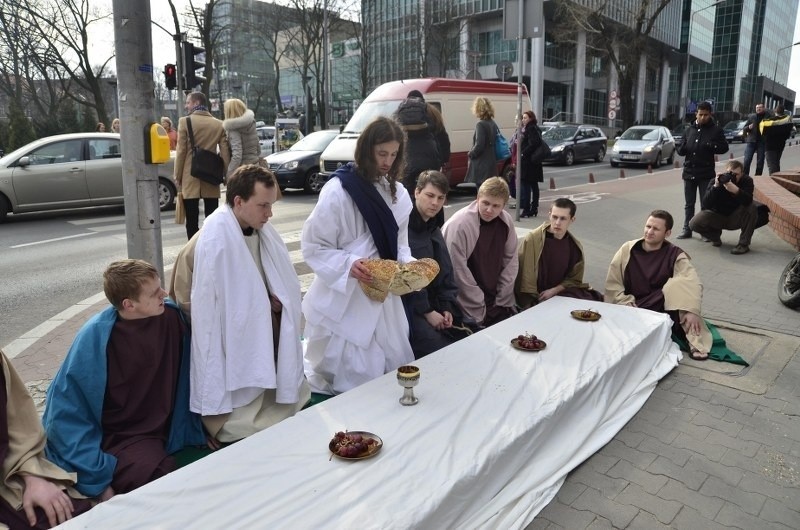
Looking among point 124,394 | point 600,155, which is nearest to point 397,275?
point 124,394

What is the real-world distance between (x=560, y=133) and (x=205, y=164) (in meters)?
18.6

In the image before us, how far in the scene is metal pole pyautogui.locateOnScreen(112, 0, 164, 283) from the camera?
4.00m

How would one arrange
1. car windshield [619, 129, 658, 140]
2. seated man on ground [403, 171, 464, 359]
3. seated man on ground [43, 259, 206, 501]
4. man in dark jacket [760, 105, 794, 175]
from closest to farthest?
1. seated man on ground [43, 259, 206, 501]
2. seated man on ground [403, 171, 464, 359]
3. man in dark jacket [760, 105, 794, 175]
4. car windshield [619, 129, 658, 140]

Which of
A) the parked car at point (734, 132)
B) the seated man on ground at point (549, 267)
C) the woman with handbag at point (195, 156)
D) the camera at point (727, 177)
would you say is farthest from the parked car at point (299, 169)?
the parked car at point (734, 132)

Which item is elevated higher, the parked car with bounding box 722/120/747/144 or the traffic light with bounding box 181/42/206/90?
the traffic light with bounding box 181/42/206/90

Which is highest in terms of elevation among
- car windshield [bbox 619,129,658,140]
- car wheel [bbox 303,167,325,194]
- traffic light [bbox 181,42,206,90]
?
traffic light [bbox 181,42,206,90]

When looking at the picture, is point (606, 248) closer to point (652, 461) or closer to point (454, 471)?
point (652, 461)

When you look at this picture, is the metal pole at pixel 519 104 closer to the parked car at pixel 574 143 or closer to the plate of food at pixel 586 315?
the plate of food at pixel 586 315

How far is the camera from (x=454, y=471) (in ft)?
7.84

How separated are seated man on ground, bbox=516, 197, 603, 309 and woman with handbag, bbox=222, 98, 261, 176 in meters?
4.32

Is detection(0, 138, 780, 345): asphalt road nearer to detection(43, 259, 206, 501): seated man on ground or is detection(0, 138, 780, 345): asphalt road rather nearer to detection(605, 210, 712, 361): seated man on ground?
detection(43, 259, 206, 501): seated man on ground

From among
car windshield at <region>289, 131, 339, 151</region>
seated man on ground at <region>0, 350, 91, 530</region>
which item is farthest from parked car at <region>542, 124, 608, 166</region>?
seated man on ground at <region>0, 350, 91, 530</region>

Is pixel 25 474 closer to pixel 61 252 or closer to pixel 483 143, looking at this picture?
pixel 61 252

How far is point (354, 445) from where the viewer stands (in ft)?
7.88
